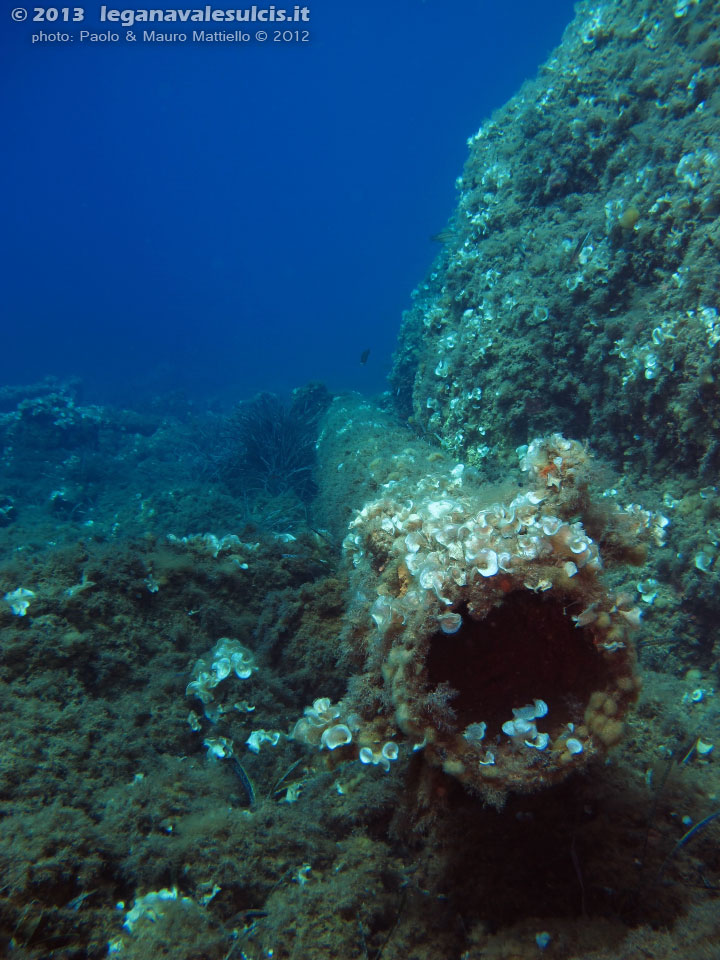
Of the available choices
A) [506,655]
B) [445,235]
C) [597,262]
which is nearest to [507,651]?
[506,655]

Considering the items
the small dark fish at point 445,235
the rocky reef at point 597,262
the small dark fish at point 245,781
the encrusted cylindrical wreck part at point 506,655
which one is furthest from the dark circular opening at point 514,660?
the small dark fish at point 445,235

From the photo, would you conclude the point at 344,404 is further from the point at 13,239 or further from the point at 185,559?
the point at 13,239

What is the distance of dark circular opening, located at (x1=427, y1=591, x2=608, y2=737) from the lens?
6.86 ft

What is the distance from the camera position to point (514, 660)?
2230 millimetres

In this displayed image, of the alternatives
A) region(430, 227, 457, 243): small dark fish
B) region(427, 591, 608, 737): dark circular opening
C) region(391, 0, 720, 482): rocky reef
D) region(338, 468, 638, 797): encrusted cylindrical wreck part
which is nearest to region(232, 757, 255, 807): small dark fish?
region(338, 468, 638, 797): encrusted cylindrical wreck part

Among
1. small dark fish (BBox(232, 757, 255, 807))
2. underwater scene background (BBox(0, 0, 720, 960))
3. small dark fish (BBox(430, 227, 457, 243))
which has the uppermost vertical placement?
small dark fish (BBox(430, 227, 457, 243))

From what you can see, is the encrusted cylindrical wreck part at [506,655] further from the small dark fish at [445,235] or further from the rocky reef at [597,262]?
the small dark fish at [445,235]

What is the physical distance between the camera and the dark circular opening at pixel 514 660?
2.09 meters

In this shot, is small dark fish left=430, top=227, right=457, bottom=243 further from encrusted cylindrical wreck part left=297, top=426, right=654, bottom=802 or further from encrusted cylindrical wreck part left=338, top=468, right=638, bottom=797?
encrusted cylindrical wreck part left=338, top=468, right=638, bottom=797

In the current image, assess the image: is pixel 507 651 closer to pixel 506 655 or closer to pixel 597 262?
pixel 506 655

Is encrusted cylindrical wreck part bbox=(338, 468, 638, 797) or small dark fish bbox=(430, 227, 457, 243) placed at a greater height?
small dark fish bbox=(430, 227, 457, 243)

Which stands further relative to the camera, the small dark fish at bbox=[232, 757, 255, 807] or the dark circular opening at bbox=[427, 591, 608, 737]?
the small dark fish at bbox=[232, 757, 255, 807]

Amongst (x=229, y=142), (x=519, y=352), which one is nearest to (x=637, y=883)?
(x=519, y=352)

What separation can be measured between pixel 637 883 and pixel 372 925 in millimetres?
1165
